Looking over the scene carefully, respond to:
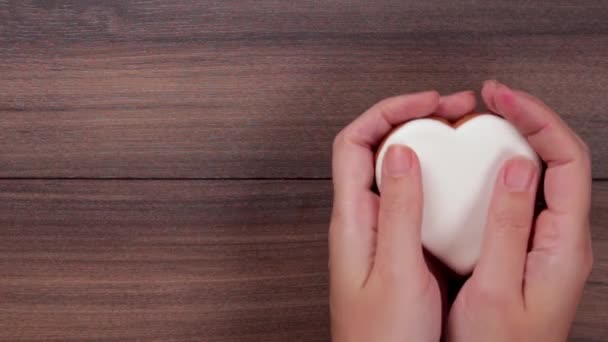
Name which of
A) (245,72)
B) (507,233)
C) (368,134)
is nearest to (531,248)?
(507,233)

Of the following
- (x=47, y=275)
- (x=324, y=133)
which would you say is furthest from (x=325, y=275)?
(x=47, y=275)

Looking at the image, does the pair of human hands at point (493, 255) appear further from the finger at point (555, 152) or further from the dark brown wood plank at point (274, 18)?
the dark brown wood plank at point (274, 18)

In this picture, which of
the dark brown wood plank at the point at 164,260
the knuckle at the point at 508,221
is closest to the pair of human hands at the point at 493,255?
the knuckle at the point at 508,221

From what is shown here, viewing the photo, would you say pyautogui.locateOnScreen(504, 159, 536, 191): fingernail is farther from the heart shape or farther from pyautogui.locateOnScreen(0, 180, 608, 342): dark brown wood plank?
pyautogui.locateOnScreen(0, 180, 608, 342): dark brown wood plank

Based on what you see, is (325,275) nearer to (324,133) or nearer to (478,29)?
(324,133)

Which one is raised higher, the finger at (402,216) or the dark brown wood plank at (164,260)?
the finger at (402,216)

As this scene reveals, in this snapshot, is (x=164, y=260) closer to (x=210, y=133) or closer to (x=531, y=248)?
(x=210, y=133)

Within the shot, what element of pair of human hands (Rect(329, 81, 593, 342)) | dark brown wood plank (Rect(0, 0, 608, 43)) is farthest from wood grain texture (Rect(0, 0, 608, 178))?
pair of human hands (Rect(329, 81, 593, 342))
